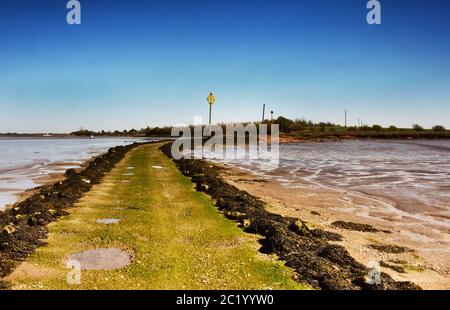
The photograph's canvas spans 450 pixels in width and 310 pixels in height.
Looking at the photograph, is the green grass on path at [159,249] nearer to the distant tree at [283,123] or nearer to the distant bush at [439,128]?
the distant tree at [283,123]

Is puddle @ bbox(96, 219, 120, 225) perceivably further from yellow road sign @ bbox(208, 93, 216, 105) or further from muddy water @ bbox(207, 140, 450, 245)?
yellow road sign @ bbox(208, 93, 216, 105)

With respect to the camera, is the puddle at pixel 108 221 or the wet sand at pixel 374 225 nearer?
the wet sand at pixel 374 225

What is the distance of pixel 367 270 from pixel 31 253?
17.5 ft

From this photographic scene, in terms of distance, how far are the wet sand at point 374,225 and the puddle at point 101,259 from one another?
13.0 ft

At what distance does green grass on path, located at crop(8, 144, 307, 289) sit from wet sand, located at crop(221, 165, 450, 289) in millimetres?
2022

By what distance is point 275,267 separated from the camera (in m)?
5.93

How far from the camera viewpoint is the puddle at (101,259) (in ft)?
19.0

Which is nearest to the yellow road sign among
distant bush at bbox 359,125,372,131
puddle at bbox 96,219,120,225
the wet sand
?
the wet sand

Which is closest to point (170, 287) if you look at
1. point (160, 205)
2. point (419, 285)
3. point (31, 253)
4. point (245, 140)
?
point (31, 253)

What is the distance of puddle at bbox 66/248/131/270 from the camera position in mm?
5801

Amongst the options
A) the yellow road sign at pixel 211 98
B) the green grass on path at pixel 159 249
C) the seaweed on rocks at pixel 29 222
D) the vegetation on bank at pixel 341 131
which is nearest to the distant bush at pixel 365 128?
the vegetation on bank at pixel 341 131

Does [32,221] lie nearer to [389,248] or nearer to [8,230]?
[8,230]

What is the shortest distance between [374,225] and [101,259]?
6340 mm

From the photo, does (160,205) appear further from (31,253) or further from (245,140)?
(245,140)
